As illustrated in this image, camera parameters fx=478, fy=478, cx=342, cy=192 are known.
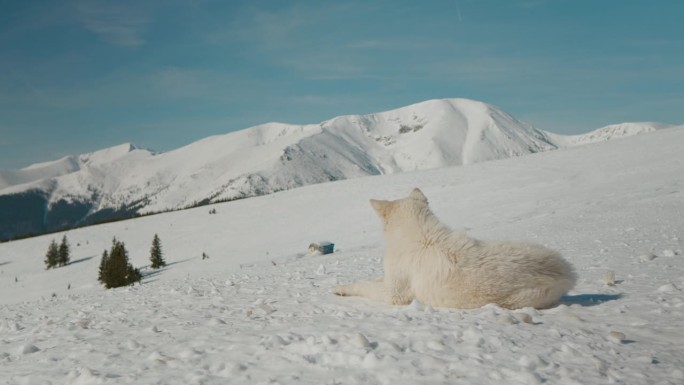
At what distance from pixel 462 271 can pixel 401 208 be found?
1.58 m

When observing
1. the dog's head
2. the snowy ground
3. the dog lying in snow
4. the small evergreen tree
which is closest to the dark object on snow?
the snowy ground

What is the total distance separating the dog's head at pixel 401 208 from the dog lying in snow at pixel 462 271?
0.06 metres

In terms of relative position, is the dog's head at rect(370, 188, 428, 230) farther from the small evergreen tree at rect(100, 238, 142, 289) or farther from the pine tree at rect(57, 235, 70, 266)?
the pine tree at rect(57, 235, 70, 266)

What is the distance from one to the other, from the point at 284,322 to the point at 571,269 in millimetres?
3991

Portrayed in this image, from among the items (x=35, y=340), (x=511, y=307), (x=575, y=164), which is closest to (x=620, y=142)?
(x=575, y=164)

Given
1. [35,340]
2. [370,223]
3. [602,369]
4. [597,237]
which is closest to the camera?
[602,369]

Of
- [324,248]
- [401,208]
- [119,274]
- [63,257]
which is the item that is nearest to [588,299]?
Result: [401,208]

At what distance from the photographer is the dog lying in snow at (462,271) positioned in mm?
6441

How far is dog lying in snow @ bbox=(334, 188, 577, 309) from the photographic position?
6.44 m

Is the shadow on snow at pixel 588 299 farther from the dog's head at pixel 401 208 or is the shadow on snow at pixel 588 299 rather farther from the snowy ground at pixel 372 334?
the dog's head at pixel 401 208

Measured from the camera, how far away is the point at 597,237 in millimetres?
14555

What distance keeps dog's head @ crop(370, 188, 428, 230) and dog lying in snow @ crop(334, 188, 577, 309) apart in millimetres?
59

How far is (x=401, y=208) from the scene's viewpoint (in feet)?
25.6

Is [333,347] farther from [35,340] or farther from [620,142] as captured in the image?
[620,142]
